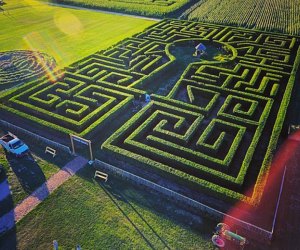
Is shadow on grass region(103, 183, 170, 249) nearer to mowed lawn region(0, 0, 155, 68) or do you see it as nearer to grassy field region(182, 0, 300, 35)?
mowed lawn region(0, 0, 155, 68)

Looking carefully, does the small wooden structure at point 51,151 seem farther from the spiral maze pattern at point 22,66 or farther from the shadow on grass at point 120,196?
the spiral maze pattern at point 22,66

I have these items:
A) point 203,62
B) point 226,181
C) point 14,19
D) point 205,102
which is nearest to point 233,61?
point 203,62

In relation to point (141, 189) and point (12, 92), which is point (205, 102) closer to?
point (141, 189)

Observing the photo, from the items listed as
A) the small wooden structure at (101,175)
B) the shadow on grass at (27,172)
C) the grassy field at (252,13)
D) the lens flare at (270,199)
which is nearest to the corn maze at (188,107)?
the lens flare at (270,199)

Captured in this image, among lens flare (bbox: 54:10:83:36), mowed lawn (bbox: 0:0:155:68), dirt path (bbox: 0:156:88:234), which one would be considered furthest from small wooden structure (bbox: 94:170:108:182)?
Result: lens flare (bbox: 54:10:83:36)

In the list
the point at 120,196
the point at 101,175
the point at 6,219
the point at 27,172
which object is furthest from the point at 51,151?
the point at 120,196
